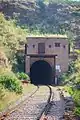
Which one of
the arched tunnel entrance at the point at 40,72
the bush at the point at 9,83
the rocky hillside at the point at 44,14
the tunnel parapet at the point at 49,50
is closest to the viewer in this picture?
the bush at the point at 9,83

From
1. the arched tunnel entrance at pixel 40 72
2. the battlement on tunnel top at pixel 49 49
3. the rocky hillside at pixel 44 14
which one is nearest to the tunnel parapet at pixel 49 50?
the battlement on tunnel top at pixel 49 49

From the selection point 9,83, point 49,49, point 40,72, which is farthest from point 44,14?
point 9,83

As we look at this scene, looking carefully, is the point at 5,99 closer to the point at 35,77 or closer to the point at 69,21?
the point at 35,77

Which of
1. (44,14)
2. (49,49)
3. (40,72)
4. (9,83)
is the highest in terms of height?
(44,14)

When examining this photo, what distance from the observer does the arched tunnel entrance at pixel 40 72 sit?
170ft

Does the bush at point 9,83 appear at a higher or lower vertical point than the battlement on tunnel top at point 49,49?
higher

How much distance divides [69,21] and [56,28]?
4209mm

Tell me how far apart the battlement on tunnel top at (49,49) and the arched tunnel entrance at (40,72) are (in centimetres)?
232

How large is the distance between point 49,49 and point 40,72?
539 centimetres

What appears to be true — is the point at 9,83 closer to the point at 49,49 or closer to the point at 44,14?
the point at 49,49

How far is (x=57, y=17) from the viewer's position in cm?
8031

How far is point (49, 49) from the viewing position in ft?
163

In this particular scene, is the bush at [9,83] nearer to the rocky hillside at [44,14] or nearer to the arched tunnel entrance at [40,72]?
the arched tunnel entrance at [40,72]

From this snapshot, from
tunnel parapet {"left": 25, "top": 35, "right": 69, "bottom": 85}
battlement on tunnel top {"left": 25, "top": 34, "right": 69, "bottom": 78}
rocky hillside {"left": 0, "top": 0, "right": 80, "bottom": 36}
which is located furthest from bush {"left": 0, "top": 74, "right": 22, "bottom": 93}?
rocky hillside {"left": 0, "top": 0, "right": 80, "bottom": 36}
